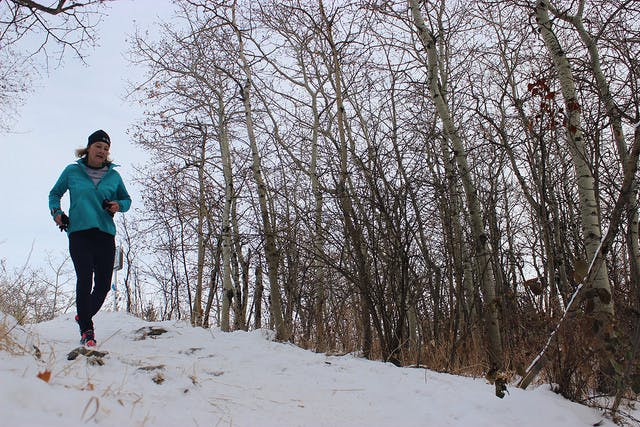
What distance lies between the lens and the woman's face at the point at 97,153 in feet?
13.2

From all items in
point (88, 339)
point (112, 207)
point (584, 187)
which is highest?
point (584, 187)

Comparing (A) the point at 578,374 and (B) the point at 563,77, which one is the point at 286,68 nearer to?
(B) the point at 563,77

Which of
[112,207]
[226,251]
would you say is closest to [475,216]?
[112,207]

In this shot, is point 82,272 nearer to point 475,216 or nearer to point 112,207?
point 112,207

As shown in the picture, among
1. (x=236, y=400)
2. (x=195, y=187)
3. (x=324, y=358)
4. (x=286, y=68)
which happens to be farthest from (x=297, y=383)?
(x=195, y=187)

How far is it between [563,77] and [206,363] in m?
4.01

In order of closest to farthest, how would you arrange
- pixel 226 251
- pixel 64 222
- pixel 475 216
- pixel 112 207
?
pixel 64 222 → pixel 112 207 → pixel 475 216 → pixel 226 251

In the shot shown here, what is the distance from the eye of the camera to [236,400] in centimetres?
268

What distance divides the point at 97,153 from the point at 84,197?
0.45m

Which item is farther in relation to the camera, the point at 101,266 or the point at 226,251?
the point at 226,251

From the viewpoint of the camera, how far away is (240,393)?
9.44 ft

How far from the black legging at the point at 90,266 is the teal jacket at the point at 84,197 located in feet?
0.28

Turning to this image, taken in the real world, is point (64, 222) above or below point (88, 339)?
above

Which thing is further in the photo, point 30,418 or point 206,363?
point 206,363
